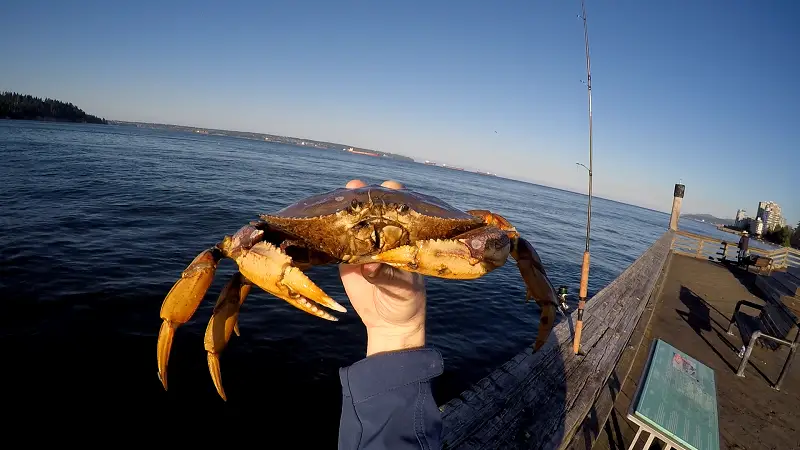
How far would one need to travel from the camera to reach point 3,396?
4840mm

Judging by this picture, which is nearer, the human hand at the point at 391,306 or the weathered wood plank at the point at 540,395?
the human hand at the point at 391,306

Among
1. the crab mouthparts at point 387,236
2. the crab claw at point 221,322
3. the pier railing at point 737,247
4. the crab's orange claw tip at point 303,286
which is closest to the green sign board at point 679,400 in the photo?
the crab mouthparts at point 387,236

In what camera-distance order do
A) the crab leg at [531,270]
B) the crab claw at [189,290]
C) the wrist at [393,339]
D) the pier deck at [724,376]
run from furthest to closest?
the pier deck at [724,376] → the crab leg at [531,270] → the crab claw at [189,290] → the wrist at [393,339]

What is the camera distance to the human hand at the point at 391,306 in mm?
2129

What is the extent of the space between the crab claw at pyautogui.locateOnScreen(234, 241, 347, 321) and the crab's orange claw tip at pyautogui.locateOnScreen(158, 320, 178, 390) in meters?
1.22

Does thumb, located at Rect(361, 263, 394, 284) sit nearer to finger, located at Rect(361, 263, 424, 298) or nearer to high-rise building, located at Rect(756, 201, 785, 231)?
finger, located at Rect(361, 263, 424, 298)

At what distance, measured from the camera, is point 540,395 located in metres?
3.96

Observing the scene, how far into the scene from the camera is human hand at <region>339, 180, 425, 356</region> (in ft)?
6.99

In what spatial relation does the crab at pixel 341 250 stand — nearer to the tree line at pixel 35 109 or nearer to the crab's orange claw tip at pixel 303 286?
the crab's orange claw tip at pixel 303 286

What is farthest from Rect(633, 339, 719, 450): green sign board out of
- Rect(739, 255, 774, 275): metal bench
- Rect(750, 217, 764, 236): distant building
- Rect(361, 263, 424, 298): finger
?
Rect(750, 217, 764, 236): distant building

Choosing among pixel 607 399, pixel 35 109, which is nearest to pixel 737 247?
pixel 607 399

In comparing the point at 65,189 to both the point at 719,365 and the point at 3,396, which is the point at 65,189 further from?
the point at 719,365

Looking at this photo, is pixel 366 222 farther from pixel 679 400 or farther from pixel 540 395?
pixel 679 400

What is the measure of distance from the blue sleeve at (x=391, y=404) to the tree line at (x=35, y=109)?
102214 millimetres
